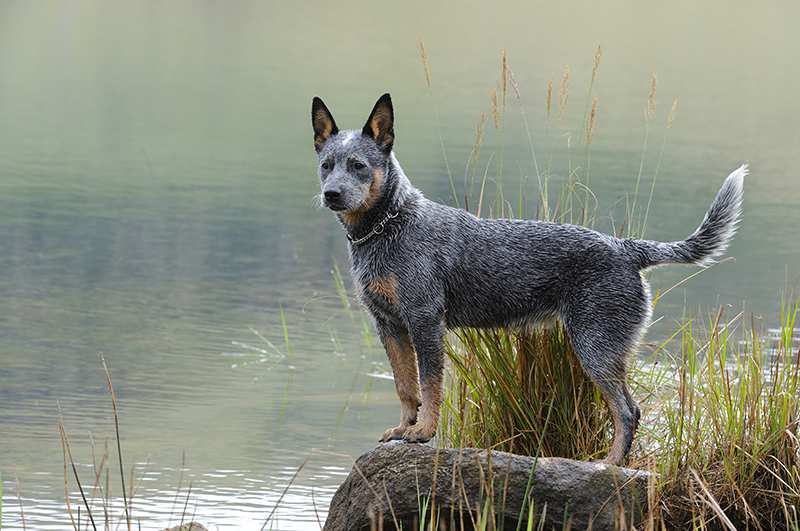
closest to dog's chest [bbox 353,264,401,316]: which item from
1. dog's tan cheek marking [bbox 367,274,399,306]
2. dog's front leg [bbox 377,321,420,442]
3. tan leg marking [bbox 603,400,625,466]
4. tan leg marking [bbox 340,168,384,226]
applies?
dog's tan cheek marking [bbox 367,274,399,306]

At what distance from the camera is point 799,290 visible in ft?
46.3

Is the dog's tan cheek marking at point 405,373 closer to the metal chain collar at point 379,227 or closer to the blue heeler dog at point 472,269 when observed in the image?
the blue heeler dog at point 472,269

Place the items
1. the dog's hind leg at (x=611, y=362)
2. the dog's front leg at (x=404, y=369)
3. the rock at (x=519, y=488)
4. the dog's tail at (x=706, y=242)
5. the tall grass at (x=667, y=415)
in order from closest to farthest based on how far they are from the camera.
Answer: the rock at (x=519, y=488)
the tall grass at (x=667, y=415)
the dog's hind leg at (x=611, y=362)
the dog's tail at (x=706, y=242)
the dog's front leg at (x=404, y=369)

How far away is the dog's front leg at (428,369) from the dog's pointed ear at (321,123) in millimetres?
912

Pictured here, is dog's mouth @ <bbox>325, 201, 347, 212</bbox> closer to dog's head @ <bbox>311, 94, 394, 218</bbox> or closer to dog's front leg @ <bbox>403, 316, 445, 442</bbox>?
dog's head @ <bbox>311, 94, 394, 218</bbox>

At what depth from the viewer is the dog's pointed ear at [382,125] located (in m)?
6.62

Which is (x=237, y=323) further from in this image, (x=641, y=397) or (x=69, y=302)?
(x=641, y=397)

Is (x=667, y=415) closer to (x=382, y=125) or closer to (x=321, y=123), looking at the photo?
(x=382, y=125)

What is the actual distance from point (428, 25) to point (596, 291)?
43.7 m

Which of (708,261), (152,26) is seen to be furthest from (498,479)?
(152,26)

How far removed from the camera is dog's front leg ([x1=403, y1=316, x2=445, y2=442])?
6566mm

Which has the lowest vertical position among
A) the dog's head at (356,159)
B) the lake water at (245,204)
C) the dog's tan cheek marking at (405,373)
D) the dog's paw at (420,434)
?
the lake water at (245,204)

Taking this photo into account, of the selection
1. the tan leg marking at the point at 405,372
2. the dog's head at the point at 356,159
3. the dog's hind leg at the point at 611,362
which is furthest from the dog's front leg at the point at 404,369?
the dog's hind leg at the point at 611,362

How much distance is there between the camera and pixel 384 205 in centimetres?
668
